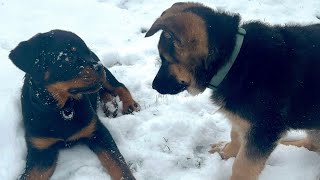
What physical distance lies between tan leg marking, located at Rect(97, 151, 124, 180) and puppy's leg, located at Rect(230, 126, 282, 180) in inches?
46.1

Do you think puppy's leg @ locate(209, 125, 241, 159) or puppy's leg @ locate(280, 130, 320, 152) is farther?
puppy's leg @ locate(209, 125, 241, 159)

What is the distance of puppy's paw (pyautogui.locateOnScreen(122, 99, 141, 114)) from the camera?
17.3ft

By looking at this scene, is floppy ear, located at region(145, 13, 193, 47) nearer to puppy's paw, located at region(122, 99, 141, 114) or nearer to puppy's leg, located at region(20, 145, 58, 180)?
puppy's leg, located at region(20, 145, 58, 180)

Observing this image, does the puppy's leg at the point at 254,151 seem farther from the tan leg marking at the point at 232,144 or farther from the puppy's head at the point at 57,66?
the puppy's head at the point at 57,66

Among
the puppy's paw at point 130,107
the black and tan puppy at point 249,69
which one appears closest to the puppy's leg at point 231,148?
the black and tan puppy at point 249,69

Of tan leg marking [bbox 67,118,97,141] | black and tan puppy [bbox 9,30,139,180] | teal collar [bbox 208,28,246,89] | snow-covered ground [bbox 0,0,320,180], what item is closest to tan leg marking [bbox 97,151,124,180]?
black and tan puppy [bbox 9,30,139,180]

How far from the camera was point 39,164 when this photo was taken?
4215 millimetres

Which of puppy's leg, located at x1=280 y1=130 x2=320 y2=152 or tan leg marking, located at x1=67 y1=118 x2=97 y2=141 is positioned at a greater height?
puppy's leg, located at x1=280 y1=130 x2=320 y2=152

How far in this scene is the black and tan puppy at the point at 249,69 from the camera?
3.52m

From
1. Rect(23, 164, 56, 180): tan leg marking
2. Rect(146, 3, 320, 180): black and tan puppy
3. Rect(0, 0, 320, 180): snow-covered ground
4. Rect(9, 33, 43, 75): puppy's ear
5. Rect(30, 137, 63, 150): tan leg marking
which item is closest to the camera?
Rect(146, 3, 320, 180): black and tan puppy

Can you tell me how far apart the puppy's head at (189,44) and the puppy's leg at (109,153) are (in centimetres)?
100

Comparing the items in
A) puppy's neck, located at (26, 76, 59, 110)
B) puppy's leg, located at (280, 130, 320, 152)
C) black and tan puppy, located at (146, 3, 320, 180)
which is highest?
black and tan puppy, located at (146, 3, 320, 180)

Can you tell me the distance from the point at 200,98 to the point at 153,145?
1074mm

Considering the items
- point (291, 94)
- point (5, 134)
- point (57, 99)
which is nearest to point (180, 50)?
point (291, 94)
